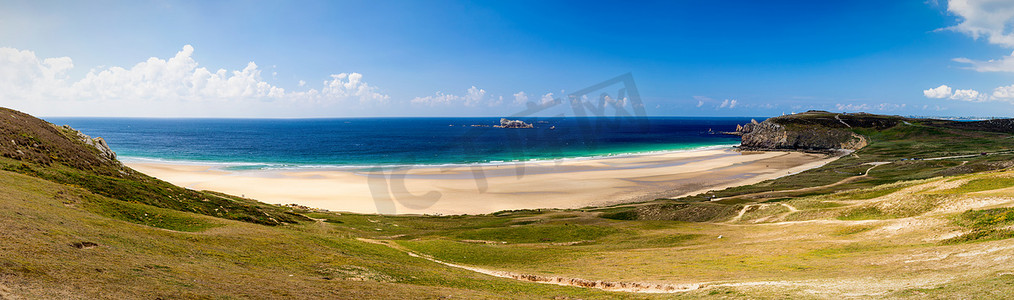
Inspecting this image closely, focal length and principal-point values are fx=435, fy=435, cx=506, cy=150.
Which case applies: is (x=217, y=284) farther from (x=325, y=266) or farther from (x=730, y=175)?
(x=730, y=175)

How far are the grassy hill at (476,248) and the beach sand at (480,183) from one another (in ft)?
79.1

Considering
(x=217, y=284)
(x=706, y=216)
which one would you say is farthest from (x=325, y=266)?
(x=706, y=216)

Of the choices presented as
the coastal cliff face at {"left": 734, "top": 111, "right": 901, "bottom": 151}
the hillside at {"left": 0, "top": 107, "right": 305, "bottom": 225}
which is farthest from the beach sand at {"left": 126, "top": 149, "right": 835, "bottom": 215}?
the coastal cliff face at {"left": 734, "top": 111, "right": 901, "bottom": 151}

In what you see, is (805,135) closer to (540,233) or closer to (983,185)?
(983,185)

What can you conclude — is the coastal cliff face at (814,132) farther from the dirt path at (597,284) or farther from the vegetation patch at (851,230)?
the dirt path at (597,284)

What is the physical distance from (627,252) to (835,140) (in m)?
169

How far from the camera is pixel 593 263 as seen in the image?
28656 mm

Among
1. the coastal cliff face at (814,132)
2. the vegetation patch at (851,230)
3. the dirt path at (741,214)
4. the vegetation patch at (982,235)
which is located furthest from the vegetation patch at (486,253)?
the coastal cliff face at (814,132)

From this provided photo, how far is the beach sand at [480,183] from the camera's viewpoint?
241 feet

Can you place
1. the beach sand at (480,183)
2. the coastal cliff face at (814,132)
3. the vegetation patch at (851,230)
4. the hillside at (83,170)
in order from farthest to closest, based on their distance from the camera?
the coastal cliff face at (814,132)
the beach sand at (480,183)
the vegetation patch at (851,230)
the hillside at (83,170)

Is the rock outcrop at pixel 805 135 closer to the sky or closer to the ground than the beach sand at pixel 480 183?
closer to the sky

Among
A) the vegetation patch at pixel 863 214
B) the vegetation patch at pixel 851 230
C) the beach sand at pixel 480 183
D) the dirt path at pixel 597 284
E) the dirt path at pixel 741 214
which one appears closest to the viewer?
the dirt path at pixel 597 284

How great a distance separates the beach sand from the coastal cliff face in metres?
33.4

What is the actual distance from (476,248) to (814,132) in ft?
581
